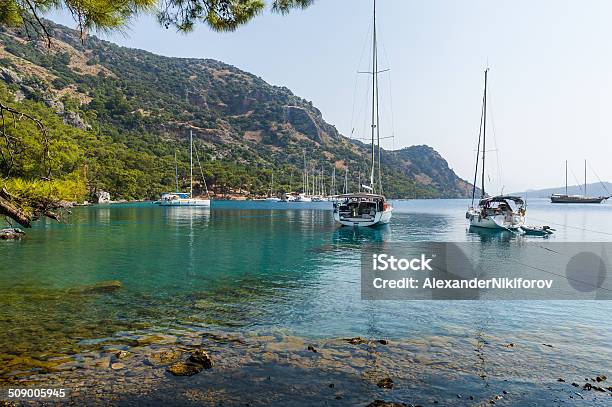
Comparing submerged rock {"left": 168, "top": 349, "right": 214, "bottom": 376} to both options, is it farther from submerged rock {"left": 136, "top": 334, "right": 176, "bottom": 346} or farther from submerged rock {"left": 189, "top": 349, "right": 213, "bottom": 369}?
submerged rock {"left": 136, "top": 334, "right": 176, "bottom": 346}

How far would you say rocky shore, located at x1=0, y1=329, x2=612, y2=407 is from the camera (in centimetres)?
718

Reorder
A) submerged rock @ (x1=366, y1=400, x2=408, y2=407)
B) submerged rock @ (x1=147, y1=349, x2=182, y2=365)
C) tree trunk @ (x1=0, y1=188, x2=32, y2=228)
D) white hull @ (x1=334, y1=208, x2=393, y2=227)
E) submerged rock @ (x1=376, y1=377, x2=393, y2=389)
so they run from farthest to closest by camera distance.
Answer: white hull @ (x1=334, y1=208, x2=393, y2=227) < submerged rock @ (x1=147, y1=349, x2=182, y2=365) < submerged rock @ (x1=376, y1=377, x2=393, y2=389) < submerged rock @ (x1=366, y1=400, x2=408, y2=407) < tree trunk @ (x1=0, y1=188, x2=32, y2=228)

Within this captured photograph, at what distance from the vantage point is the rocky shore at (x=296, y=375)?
23.5ft

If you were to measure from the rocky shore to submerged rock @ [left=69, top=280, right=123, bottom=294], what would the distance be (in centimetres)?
643

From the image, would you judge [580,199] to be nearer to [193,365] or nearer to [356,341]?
[356,341]

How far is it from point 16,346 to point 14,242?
1011 inches

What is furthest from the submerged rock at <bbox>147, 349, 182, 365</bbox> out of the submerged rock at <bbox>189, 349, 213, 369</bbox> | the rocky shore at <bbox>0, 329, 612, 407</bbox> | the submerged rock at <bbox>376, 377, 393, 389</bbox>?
the submerged rock at <bbox>376, 377, 393, 389</bbox>

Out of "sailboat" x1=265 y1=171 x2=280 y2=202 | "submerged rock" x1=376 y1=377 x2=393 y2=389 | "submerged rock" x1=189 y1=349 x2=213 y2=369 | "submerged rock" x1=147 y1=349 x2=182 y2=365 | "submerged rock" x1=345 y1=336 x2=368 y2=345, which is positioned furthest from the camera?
"sailboat" x1=265 y1=171 x2=280 y2=202

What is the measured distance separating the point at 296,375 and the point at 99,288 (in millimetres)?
11329

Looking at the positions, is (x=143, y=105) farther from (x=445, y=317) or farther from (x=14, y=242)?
(x=445, y=317)

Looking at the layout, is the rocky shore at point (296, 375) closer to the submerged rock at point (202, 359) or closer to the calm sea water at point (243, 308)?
the submerged rock at point (202, 359)

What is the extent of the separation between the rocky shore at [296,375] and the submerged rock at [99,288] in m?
6.43

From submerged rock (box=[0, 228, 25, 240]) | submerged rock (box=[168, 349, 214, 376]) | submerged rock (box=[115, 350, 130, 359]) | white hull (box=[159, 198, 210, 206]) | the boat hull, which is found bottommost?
submerged rock (box=[115, 350, 130, 359])

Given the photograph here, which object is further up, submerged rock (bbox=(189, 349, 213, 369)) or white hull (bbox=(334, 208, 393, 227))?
white hull (bbox=(334, 208, 393, 227))
